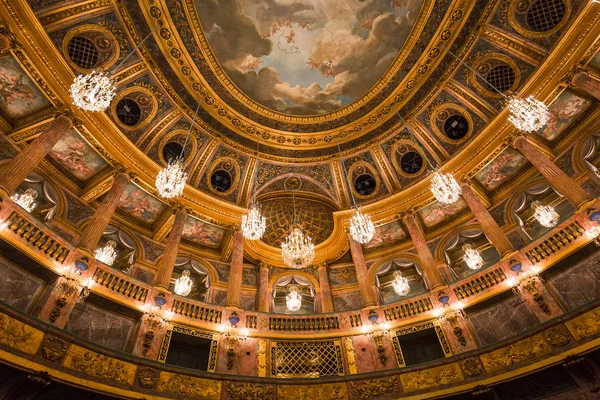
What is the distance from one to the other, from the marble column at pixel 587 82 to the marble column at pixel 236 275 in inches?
512

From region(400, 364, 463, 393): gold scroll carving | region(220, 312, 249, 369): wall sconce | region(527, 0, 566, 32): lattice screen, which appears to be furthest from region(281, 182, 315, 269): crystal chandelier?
region(527, 0, 566, 32): lattice screen

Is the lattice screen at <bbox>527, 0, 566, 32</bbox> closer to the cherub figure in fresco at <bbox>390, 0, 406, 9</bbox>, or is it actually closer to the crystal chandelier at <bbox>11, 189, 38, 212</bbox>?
the cherub figure in fresco at <bbox>390, 0, 406, 9</bbox>

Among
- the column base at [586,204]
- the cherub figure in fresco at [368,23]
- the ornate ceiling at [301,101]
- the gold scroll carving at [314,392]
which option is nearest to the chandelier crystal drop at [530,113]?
the column base at [586,204]

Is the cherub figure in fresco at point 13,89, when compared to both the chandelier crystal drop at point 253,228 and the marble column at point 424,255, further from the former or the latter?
the marble column at point 424,255

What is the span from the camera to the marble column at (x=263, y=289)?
13.9 metres

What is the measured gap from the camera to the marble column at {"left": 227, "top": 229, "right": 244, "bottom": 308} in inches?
467

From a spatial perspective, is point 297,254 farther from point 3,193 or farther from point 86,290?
point 3,193

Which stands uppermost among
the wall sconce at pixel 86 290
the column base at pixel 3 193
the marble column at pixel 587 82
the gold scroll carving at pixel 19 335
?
the marble column at pixel 587 82

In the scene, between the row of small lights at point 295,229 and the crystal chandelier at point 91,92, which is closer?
the crystal chandelier at point 91,92

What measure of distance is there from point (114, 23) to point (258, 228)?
850cm

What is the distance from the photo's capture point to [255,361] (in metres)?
10.5

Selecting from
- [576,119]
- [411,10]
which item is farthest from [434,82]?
[576,119]

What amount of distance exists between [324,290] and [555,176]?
367 inches

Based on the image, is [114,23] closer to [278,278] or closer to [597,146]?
[278,278]
